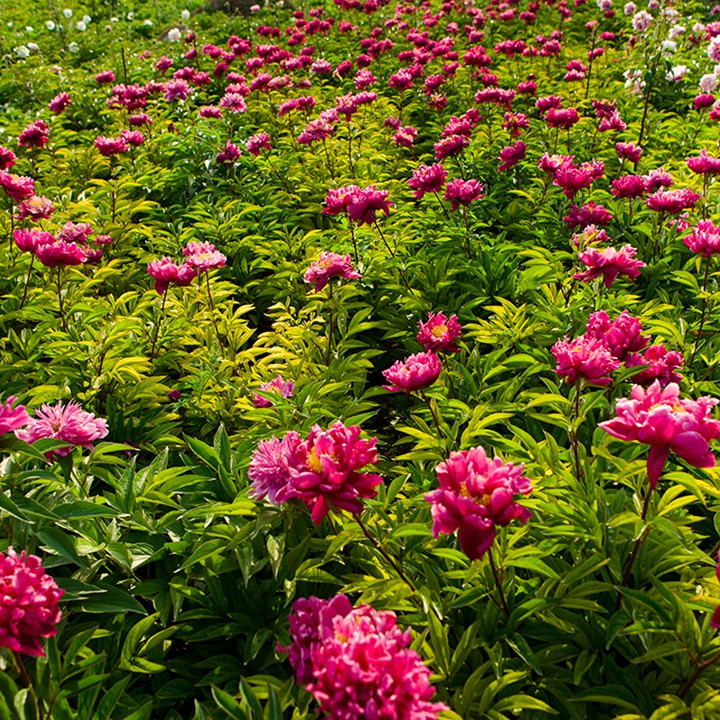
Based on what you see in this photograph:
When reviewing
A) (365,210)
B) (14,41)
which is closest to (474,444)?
(365,210)

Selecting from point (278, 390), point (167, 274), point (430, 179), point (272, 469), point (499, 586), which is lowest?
point (278, 390)

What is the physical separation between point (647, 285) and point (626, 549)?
238 centimetres

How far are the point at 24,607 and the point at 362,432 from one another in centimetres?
113

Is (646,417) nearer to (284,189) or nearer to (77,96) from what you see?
(284,189)

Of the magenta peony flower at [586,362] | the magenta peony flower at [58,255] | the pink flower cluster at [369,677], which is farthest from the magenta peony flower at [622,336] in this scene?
the magenta peony flower at [58,255]

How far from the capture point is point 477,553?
51.6 inches

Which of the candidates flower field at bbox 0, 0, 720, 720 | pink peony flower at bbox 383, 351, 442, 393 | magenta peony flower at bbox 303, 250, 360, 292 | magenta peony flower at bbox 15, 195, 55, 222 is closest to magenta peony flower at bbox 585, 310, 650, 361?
flower field at bbox 0, 0, 720, 720

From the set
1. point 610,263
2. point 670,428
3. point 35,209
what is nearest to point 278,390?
point 610,263

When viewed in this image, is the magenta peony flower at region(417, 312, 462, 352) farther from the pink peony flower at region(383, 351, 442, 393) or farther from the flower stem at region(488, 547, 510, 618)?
the flower stem at region(488, 547, 510, 618)

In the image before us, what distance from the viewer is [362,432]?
2.07m

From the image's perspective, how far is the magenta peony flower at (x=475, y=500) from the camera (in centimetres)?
131

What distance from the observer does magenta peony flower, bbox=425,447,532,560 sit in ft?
4.31

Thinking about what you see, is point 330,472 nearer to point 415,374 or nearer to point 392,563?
point 392,563

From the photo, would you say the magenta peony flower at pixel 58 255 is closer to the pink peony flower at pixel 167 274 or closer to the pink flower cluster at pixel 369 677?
the pink peony flower at pixel 167 274
